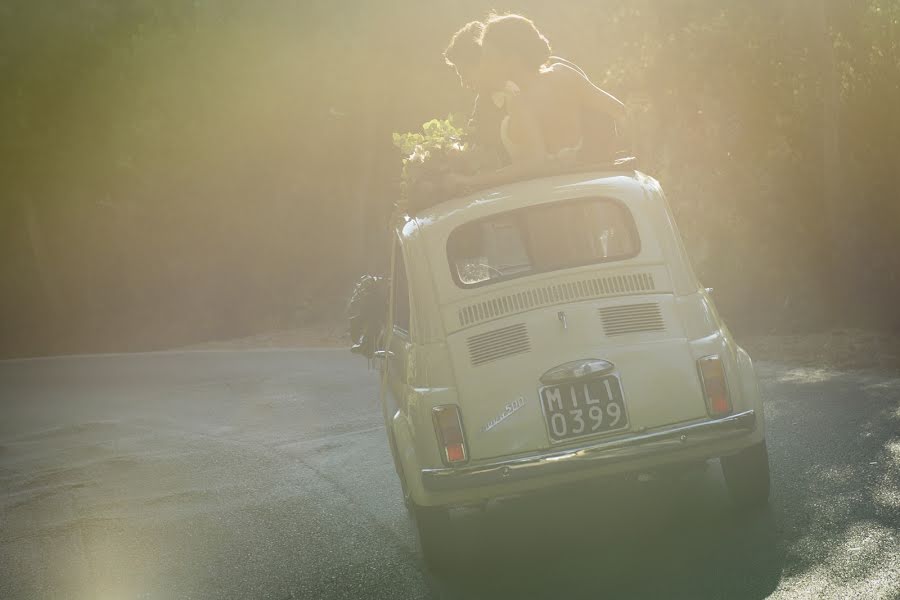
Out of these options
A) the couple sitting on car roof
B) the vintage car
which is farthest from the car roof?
the couple sitting on car roof

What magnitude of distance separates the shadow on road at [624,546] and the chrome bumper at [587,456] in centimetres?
44

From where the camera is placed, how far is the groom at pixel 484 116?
26.1ft

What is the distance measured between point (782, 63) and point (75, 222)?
1290 inches

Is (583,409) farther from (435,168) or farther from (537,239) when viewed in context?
(435,168)

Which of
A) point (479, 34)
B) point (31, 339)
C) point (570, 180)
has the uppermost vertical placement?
point (479, 34)

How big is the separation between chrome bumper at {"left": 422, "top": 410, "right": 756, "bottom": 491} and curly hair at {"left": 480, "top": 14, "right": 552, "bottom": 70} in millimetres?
2858

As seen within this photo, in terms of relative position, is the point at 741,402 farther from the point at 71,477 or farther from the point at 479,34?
the point at 71,477

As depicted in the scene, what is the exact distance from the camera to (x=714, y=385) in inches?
236

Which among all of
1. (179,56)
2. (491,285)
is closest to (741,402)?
(491,285)

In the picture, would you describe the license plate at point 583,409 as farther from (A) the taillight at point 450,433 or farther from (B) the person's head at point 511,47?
(B) the person's head at point 511,47

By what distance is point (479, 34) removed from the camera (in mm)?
8141

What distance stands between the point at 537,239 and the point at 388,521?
1.96 m

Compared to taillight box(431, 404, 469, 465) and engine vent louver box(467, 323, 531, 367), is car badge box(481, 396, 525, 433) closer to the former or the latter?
taillight box(431, 404, 469, 465)

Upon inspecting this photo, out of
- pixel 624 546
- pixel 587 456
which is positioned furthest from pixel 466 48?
pixel 624 546
